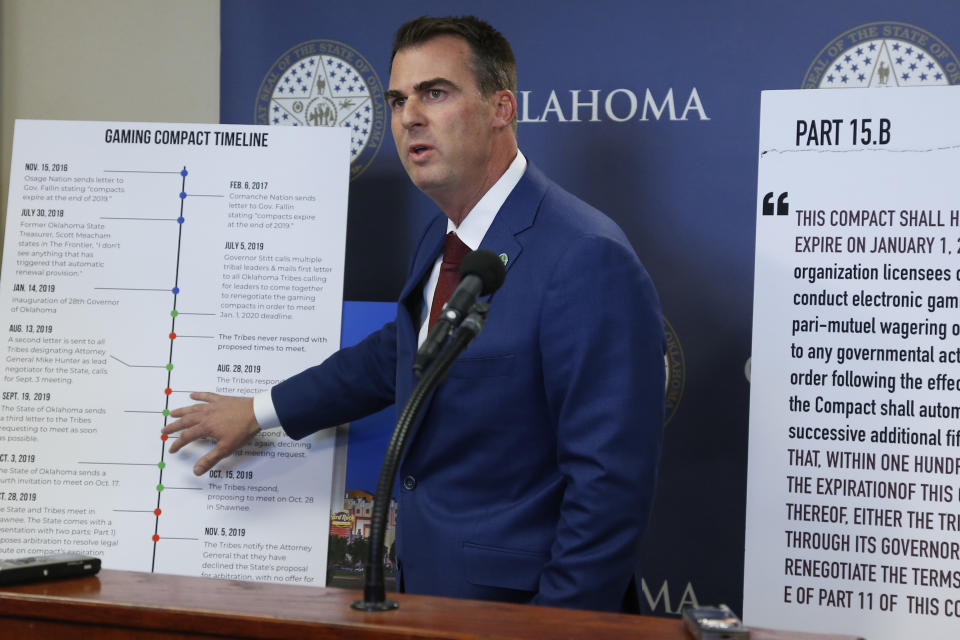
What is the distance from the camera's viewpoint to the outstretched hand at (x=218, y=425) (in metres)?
2.40

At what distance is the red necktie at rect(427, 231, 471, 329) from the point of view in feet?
7.14

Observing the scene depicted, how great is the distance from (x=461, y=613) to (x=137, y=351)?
152 cm

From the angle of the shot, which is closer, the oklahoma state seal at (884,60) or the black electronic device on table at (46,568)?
the black electronic device on table at (46,568)

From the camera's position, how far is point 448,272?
7.21 ft

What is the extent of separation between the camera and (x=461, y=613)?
1.27m

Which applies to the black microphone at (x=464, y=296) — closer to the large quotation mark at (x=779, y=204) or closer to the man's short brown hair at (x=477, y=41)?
the man's short brown hair at (x=477, y=41)

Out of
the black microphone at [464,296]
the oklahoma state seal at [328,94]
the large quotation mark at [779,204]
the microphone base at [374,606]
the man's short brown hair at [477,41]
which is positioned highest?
the oklahoma state seal at [328,94]

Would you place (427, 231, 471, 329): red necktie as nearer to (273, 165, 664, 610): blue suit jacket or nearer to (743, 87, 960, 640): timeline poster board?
(273, 165, 664, 610): blue suit jacket

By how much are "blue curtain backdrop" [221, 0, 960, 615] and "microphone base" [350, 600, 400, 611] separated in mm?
1260

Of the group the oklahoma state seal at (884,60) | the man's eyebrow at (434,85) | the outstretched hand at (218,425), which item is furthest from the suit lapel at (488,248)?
the oklahoma state seal at (884,60)

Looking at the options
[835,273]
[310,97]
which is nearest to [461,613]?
[835,273]

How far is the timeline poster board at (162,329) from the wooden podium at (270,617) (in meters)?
1.04

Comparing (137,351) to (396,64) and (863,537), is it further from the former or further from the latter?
(863,537)

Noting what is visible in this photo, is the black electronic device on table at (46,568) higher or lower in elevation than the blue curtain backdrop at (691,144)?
lower
